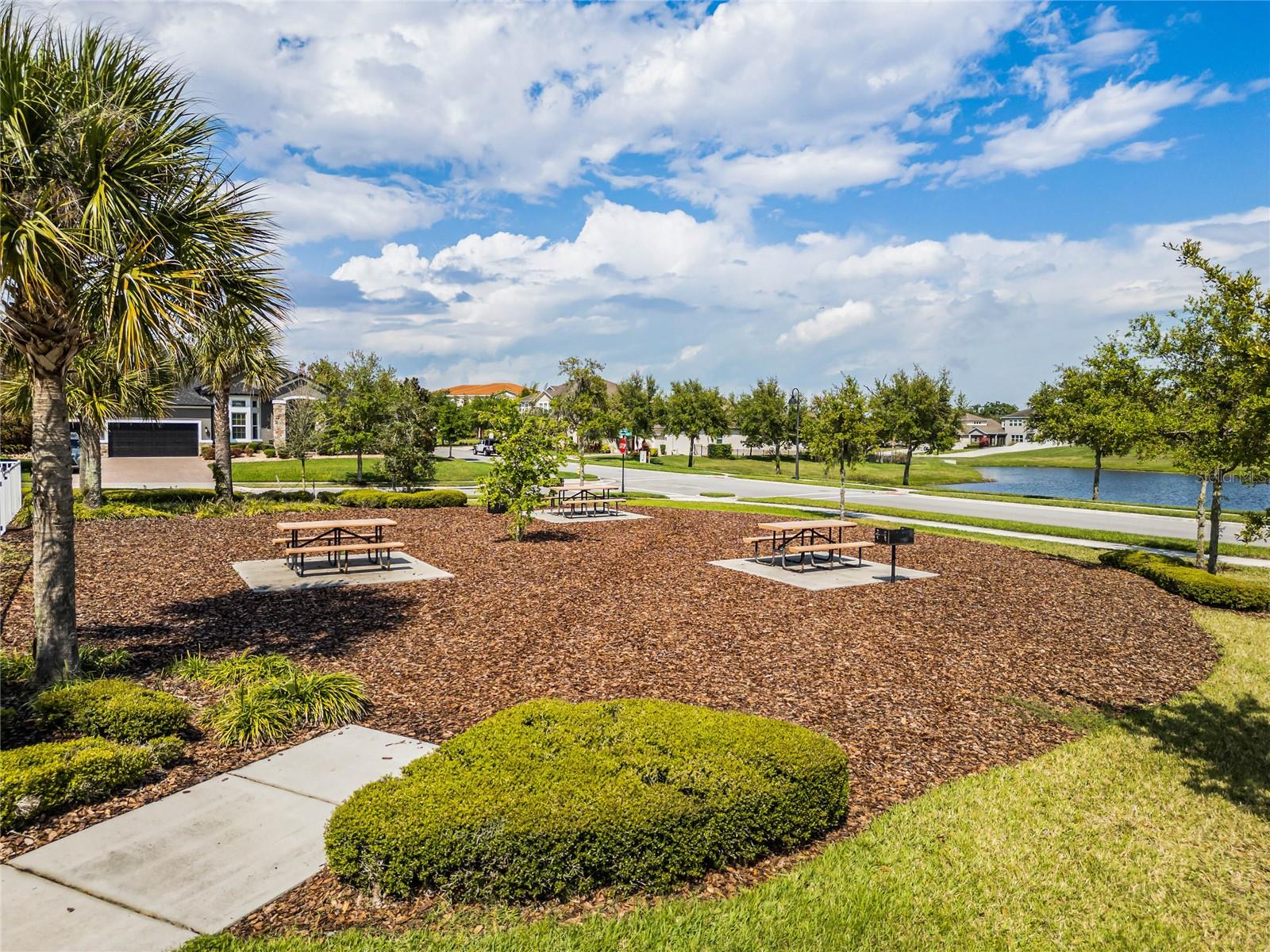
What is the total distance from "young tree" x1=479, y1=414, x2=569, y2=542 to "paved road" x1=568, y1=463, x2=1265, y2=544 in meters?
14.0

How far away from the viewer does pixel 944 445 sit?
43062mm

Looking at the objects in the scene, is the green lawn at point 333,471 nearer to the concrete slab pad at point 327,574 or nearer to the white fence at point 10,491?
the white fence at point 10,491

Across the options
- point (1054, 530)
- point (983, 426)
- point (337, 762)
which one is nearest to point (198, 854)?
point (337, 762)

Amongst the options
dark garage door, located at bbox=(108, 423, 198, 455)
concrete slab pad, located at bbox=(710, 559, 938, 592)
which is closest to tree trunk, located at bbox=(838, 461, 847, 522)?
concrete slab pad, located at bbox=(710, 559, 938, 592)

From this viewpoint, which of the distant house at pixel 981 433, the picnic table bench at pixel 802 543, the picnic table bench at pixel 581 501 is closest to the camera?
the picnic table bench at pixel 802 543

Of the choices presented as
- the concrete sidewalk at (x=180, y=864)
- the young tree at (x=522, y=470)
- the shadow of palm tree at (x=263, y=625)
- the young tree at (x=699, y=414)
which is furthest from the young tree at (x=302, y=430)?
the young tree at (x=699, y=414)

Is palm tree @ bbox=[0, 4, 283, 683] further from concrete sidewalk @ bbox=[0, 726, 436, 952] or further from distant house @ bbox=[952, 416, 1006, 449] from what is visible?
distant house @ bbox=[952, 416, 1006, 449]

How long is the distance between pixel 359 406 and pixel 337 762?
28202 mm

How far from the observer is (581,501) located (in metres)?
23.4

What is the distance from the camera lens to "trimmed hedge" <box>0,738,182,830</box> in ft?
15.4

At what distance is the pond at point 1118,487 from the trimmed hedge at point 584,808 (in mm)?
35964

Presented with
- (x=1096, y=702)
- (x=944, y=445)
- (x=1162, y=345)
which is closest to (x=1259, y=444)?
(x=1096, y=702)

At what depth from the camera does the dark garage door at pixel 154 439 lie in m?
45.2

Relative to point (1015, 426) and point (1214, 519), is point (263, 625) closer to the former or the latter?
point (1214, 519)
